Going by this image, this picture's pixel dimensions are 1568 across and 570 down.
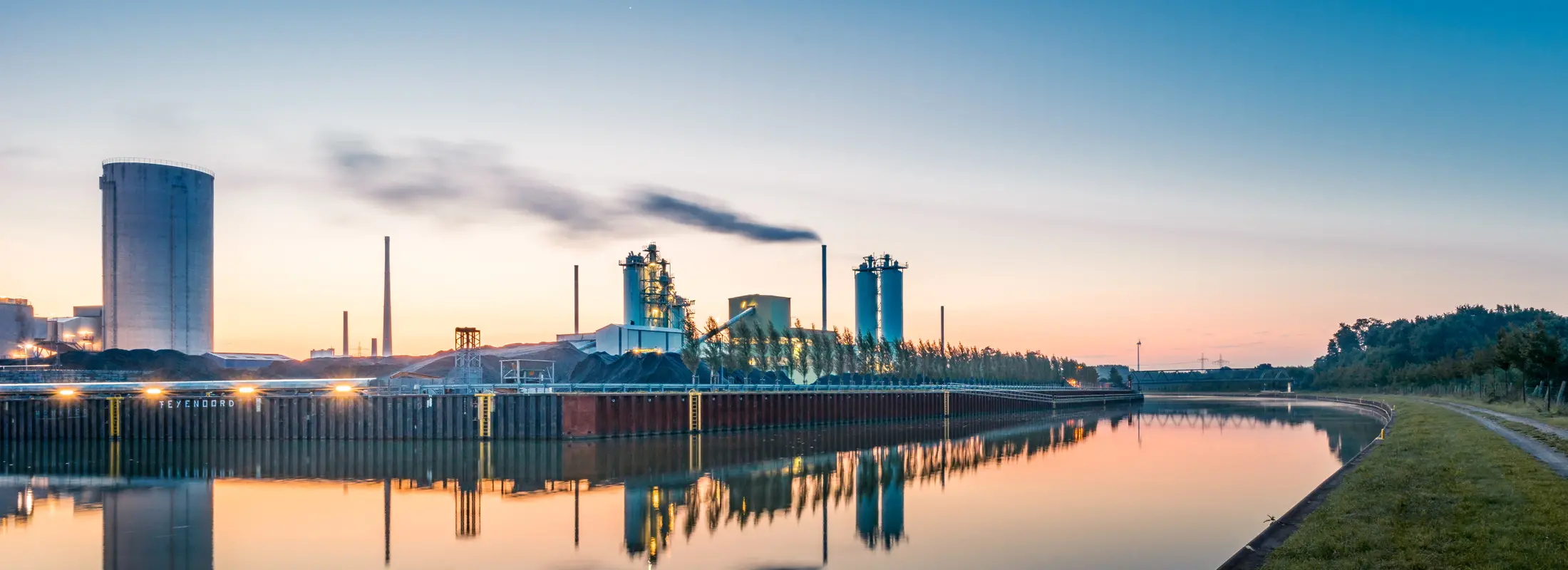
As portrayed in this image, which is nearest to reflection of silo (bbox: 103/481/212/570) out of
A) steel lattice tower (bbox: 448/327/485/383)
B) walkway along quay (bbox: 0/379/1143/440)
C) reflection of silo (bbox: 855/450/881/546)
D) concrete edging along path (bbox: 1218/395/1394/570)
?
reflection of silo (bbox: 855/450/881/546)

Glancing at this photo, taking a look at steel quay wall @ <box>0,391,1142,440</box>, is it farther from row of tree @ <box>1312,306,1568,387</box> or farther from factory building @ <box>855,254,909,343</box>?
factory building @ <box>855,254,909,343</box>

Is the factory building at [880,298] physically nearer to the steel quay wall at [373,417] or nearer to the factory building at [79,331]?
the steel quay wall at [373,417]

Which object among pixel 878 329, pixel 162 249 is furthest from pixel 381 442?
pixel 878 329

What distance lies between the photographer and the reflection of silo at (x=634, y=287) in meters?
112

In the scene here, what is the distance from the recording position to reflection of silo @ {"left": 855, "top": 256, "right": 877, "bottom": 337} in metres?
135

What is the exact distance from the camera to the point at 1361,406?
111 m

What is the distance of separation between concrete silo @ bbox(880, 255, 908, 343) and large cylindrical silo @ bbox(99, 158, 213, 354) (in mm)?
75525

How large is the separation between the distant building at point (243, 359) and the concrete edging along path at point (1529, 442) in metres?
106

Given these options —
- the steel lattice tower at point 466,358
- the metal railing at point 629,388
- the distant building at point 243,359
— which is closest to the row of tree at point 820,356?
the metal railing at point 629,388

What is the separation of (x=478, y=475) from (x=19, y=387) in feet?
124

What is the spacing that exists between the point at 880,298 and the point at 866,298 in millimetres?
1689

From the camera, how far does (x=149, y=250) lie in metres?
102

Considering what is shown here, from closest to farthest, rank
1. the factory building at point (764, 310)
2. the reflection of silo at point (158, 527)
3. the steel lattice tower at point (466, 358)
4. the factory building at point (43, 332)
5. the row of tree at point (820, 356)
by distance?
the reflection of silo at point (158, 527), the steel lattice tower at point (466, 358), the row of tree at point (820, 356), the factory building at point (43, 332), the factory building at point (764, 310)

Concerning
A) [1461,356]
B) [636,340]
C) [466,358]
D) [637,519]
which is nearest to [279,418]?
[466,358]
